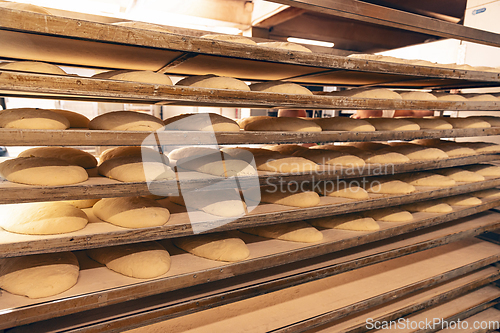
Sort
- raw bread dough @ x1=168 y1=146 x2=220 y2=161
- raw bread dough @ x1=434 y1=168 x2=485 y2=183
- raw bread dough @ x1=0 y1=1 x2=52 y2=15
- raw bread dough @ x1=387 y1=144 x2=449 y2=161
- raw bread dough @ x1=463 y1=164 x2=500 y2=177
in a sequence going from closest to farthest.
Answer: raw bread dough @ x1=0 y1=1 x2=52 y2=15, raw bread dough @ x1=168 y1=146 x2=220 y2=161, raw bread dough @ x1=387 y1=144 x2=449 y2=161, raw bread dough @ x1=434 y1=168 x2=485 y2=183, raw bread dough @ x1=463 y1=164 x2=500 y2=177

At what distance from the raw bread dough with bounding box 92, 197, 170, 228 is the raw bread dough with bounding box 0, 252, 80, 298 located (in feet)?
0.81

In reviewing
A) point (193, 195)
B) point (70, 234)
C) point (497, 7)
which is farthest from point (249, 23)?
point (70, 234)

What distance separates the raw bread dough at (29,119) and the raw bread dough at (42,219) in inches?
14.2

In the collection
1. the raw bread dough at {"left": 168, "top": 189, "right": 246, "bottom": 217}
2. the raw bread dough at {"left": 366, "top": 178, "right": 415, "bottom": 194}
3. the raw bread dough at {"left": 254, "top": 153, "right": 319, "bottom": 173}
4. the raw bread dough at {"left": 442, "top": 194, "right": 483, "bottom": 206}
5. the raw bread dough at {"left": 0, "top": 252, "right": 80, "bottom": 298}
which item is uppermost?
the raw bread dough at {"left": 254, "top": 153, "right": 319, "bottom": 173}

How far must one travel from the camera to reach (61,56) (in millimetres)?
1395

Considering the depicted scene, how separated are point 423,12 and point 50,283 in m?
3.77

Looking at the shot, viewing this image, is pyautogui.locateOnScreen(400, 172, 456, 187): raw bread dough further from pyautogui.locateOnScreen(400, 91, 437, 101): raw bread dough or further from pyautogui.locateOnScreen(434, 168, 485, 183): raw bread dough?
pyautogui.locateOnScreen(400, 91, 437, 101): raw bread dough

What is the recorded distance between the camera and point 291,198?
1724mm

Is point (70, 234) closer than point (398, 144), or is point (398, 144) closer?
point (70, 234)

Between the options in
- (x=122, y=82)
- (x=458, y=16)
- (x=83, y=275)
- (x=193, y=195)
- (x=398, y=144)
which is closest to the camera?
(x=122, y=82)

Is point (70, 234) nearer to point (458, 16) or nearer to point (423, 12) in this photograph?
point (423, 12)

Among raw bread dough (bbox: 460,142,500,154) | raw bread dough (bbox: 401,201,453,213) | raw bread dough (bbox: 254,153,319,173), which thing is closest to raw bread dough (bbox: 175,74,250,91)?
raw bread dough (bbox: 254,153,319,173)

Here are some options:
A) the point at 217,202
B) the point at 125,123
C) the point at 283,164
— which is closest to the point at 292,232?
the point at 283,164

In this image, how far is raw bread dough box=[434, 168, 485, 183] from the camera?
249 centimetres
